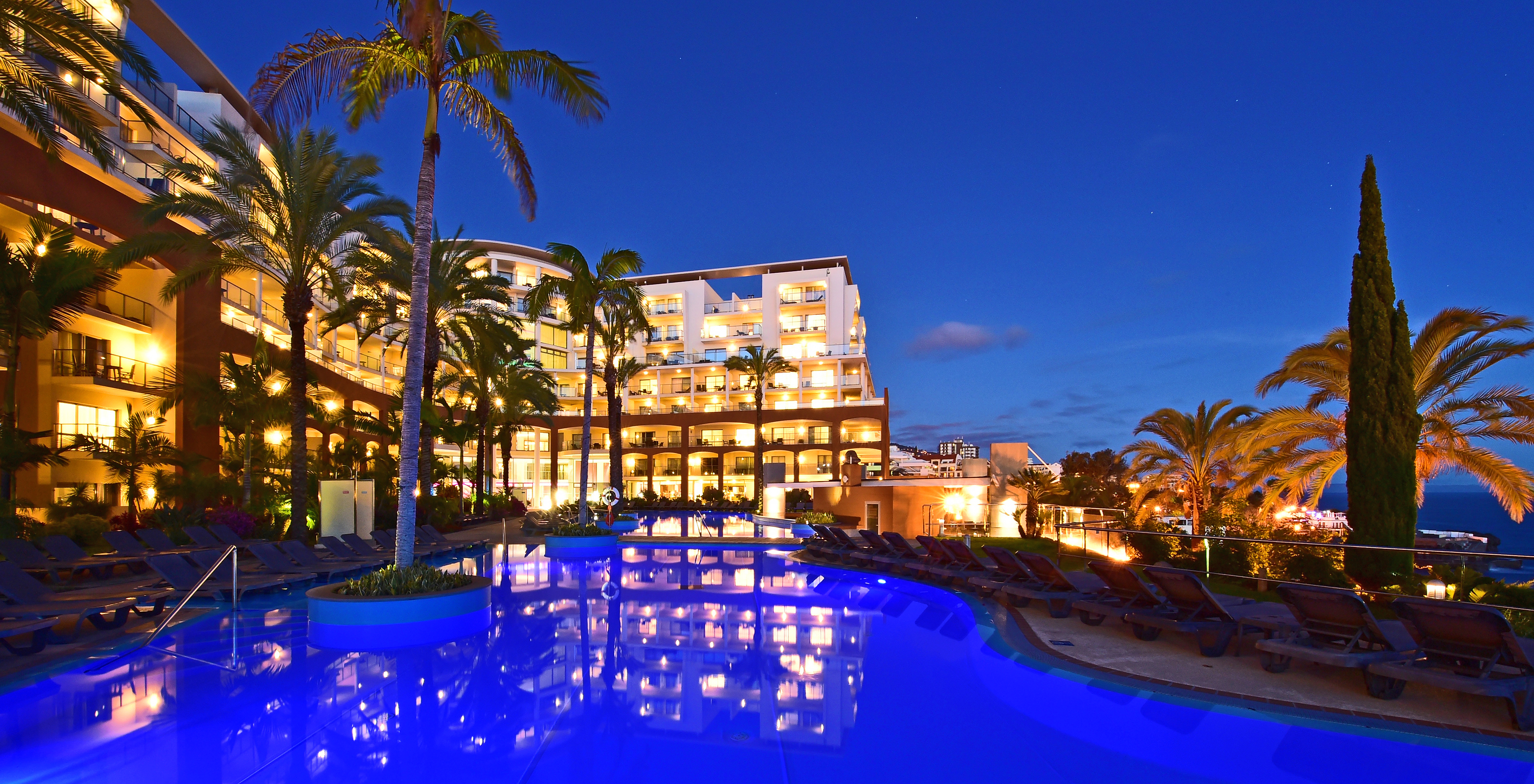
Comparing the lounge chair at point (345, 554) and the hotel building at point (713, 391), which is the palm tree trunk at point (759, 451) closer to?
the hotel building at point (713, 391)

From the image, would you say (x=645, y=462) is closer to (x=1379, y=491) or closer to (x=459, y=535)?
(x=459, y=535)

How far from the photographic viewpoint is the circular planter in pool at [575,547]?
20.2 m

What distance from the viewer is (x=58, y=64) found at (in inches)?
402

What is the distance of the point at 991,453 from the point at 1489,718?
16.0 m

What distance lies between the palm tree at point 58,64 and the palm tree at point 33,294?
6.68m

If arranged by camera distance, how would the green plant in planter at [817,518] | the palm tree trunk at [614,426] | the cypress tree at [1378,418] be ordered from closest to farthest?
the cypress tree at [1378,418] < the green plant in planter at [817,518] < the palm tree trunk at [614,426]

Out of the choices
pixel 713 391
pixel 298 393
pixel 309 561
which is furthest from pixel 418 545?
pixel 713 391

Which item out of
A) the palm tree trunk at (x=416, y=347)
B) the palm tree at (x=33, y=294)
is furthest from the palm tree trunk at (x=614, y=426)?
the palm tree trunk at (x=416, y=347)

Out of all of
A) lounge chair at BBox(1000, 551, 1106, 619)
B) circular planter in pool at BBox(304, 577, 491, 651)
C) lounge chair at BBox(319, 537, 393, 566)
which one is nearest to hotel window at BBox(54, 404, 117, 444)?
lounge chair at BBox(319, 537, 393, 566)

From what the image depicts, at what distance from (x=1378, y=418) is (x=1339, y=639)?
9.15 m

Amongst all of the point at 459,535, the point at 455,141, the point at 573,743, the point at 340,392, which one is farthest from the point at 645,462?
the point at 573,743

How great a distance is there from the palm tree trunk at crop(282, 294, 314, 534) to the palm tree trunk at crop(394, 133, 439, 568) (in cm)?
739

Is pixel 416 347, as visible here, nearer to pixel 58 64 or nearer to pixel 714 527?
pixel 58 64

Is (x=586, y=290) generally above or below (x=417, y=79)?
below
